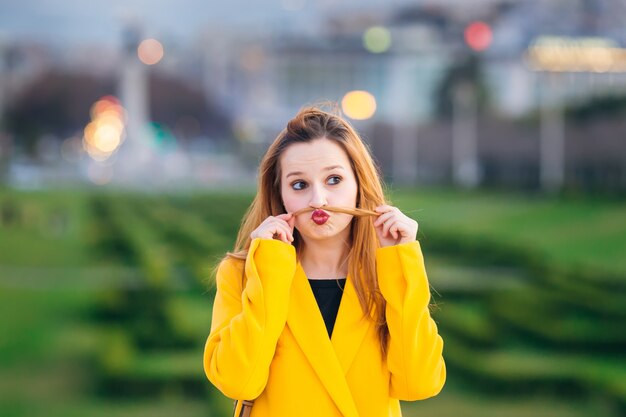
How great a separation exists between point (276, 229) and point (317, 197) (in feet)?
0.31

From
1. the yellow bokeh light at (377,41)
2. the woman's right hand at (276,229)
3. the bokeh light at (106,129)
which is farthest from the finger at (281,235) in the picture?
the yellow bokeh light at (377,41)

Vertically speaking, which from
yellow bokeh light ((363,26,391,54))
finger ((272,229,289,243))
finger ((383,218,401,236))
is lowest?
finger ((272,229,289,243))

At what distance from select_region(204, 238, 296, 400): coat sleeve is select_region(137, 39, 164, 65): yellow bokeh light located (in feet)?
164

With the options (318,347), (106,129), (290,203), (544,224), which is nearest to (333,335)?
(318,347)

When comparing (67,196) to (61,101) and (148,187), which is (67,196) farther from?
(61,101)

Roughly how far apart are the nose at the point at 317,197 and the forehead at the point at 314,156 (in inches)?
1.6

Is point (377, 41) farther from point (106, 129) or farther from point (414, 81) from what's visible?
point (106, 129)

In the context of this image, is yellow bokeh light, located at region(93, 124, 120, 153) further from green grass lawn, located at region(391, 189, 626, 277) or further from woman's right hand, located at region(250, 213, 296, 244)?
woman's right hand, located at region(250, 213, 296, 244)

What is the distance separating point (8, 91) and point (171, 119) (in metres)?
10.2

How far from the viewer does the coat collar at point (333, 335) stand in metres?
1.89

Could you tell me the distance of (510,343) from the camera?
9.51m

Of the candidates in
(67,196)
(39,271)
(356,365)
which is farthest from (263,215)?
(67,196)

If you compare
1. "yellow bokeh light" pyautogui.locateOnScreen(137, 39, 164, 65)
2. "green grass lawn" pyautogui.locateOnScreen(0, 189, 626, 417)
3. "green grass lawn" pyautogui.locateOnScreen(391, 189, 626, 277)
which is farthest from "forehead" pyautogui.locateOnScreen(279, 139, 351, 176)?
"yellow bokeh light" pyautogui.locateOnScreen(137, 39, 164, 65)

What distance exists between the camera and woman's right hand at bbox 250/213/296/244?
6.40 feet
